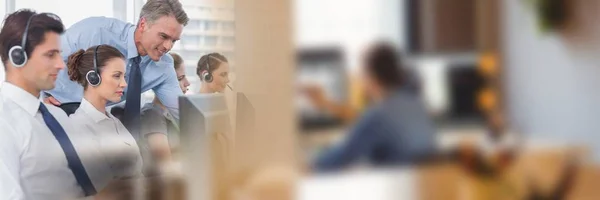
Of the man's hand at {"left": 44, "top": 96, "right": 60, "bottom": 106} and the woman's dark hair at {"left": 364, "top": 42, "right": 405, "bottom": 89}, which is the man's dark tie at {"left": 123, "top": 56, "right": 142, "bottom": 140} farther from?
the woman's dark hair at {"left": 364, "top": 42, "right": 405, "bottom": 89}

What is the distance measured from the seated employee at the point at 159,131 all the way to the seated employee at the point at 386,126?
0.75ft

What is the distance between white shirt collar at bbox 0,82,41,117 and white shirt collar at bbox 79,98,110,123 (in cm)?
7

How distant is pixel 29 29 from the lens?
89cm

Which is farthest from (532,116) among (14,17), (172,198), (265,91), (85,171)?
(14,17)

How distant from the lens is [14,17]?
0.89m

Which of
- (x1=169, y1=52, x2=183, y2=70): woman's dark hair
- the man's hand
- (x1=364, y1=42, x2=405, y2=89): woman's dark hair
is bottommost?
the man's hand

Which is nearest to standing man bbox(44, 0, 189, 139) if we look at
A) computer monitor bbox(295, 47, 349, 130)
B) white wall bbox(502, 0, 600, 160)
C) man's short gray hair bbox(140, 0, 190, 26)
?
man's short gray hair bbox(140, 0, 190, 26)

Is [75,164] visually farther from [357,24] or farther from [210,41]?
[357,24]

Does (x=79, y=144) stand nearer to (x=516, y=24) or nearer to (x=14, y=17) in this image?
(x=14, y=17)

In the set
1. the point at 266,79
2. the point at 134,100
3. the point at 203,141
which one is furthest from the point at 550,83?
the point at 134,100

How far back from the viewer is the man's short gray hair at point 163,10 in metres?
0.81

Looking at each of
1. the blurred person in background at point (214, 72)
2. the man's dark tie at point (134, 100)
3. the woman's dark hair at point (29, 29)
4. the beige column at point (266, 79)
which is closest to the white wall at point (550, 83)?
the beige column at point (266, 79)

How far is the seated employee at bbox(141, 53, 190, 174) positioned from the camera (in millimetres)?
818

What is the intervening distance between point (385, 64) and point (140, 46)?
14.2 inches
